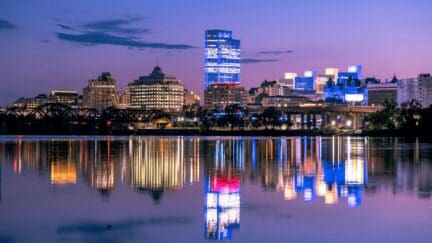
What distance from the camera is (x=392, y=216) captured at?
837 inches

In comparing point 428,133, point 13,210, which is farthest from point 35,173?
point 428,133

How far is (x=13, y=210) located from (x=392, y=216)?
38.6ft

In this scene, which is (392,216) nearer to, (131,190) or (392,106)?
(131,190)

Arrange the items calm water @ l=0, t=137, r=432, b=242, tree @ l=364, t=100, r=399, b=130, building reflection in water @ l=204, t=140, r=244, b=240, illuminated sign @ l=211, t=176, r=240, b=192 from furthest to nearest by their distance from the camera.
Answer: tree @ l=364, t=100, r=399, b=130 < illuminated sign @ l=211, t=176, r=240, b=192 < building reflection in water @ l=204, t=140, r=244, b=240 < calm water @ l=0, t=137, r=432, b=242

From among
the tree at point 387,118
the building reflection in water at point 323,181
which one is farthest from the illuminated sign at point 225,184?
the tree at point 387,118

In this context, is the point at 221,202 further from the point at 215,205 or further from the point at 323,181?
the point at 323,181

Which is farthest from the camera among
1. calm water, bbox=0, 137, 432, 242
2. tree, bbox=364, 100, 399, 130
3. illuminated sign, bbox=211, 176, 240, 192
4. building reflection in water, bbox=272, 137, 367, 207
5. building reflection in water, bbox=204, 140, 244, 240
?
tree, bbox=364, 100, 399, 130

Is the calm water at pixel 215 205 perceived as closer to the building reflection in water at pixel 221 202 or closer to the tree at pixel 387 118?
the building reflection in water at pixel 221 202

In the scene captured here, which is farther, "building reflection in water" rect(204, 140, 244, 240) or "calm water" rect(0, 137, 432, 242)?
"building reflection in water" rect(204, 140, 244, 240)

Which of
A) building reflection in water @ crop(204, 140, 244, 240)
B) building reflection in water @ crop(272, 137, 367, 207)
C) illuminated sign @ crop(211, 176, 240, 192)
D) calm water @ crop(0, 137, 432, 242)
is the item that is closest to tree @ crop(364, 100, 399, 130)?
building reflection in water @ crop(272, 137, 367, 207)

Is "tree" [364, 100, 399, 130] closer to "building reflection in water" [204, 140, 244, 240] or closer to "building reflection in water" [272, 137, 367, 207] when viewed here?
"building reflection in water" [272, 137, 367, 207]

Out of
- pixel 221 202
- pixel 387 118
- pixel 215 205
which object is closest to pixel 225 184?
pixel 221 202

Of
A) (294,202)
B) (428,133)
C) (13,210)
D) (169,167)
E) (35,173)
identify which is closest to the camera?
(13,210)

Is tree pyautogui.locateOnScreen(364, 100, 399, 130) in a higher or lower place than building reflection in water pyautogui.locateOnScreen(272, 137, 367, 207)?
higher
